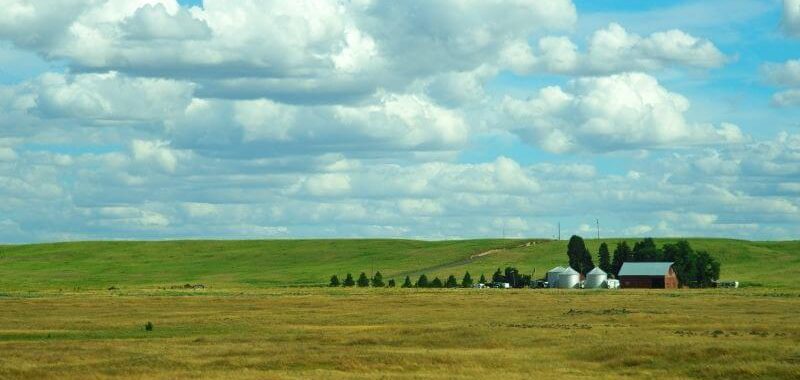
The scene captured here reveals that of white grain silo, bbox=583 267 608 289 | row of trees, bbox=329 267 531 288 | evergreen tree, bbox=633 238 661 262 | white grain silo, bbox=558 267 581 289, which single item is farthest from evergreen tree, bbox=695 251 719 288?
row of trees, bbox=329 267 531 288

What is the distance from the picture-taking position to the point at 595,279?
16688cm

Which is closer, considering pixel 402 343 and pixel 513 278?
pixel 402 343

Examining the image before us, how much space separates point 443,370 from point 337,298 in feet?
250

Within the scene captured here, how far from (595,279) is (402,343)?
11601cm

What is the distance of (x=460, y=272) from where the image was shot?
647 feet

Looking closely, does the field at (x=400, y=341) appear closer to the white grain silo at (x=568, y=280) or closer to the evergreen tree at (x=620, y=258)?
the white grain silo at (x=568, y=280)

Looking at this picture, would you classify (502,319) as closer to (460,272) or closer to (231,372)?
(231,372)

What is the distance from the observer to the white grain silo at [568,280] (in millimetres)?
170250

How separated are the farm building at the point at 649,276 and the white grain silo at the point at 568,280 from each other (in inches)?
276

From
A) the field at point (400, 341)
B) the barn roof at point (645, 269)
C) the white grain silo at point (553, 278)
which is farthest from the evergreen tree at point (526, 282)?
the field at point (400, 341)

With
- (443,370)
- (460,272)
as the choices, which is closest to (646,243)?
(460,272)

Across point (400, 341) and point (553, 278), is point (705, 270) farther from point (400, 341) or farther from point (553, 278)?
point (400, 341)

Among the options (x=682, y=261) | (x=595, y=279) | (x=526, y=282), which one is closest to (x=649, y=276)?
(x=595, y=279)

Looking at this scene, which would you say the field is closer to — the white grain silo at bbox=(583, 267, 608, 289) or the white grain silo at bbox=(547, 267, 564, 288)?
the white grain silo at bbox=(583, 267, 608, 289)
